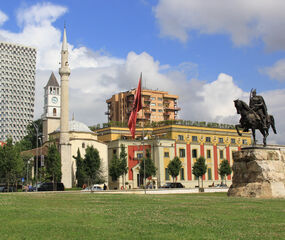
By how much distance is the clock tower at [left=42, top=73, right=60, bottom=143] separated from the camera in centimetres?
11456

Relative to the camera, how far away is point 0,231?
37.8ft

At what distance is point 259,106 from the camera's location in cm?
2934

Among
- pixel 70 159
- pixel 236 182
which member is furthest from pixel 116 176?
pixel 236 182

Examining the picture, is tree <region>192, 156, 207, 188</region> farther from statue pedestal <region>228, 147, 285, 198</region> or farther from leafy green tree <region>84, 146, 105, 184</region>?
statue pedestal <region>228, 147, 285, 198</region>

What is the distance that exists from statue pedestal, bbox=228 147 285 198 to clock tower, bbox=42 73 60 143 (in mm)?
88532

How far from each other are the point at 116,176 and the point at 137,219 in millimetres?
59401

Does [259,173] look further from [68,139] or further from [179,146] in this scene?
[179,146]

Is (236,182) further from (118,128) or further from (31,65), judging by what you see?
(31,65)

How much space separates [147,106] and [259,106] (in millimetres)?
96771

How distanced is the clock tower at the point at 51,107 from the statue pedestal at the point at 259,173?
8853 cm

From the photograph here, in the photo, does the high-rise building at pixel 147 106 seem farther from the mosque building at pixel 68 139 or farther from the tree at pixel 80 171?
the tree at pixel 80 171

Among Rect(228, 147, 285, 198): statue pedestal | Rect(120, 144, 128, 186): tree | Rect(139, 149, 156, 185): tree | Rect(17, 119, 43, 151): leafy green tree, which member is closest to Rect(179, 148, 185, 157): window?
Rect(139, 149, 156, 185): tree

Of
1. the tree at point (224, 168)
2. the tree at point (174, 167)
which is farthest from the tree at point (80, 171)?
the tree at point (224, 168)

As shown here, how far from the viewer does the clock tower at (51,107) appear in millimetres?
114562
